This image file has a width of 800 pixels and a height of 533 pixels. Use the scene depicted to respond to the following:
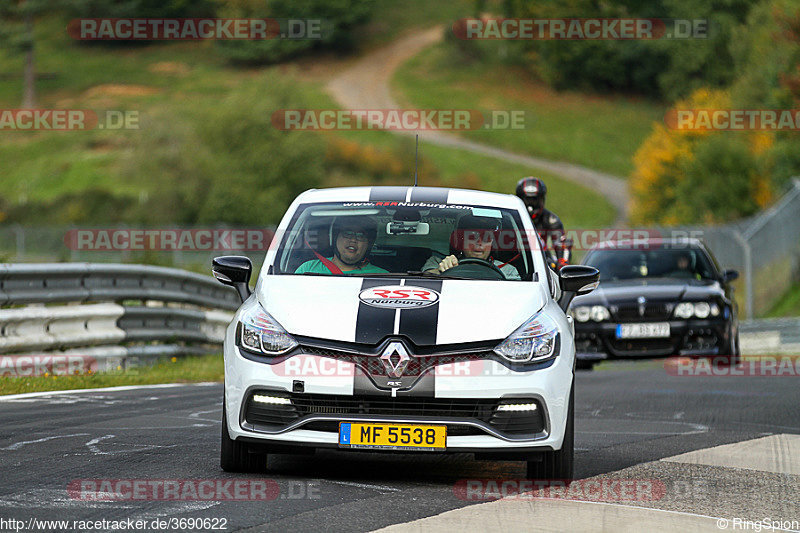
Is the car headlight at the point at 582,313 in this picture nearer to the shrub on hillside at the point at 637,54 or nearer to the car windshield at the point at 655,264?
the car windshield at the point at 655,264

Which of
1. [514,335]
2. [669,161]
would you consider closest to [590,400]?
[514,335]

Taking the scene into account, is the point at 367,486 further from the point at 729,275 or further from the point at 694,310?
the point at 729,275

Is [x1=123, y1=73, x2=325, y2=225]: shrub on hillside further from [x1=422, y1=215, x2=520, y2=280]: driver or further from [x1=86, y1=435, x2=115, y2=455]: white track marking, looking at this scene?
[x1=422, y1=215, x2=520, y2=280]: driver

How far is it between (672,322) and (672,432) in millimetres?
5978

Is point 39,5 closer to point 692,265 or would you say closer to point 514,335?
point 692,265

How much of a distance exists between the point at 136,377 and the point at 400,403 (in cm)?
761

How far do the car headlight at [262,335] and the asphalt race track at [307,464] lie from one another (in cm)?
69

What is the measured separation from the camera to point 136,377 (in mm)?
13969

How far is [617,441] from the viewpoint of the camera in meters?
9.45

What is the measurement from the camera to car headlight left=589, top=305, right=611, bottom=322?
16.0 m

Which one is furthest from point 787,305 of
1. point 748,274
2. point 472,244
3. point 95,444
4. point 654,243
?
point 95,444

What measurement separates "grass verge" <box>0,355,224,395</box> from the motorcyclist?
402 cm

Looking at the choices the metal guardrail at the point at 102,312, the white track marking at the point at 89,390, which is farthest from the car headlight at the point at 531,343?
the metal guardrail at the point at 102,312

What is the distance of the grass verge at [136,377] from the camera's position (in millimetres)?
12211
